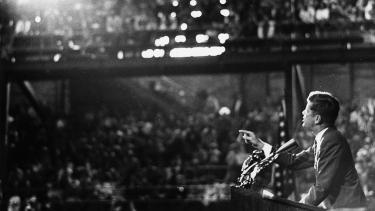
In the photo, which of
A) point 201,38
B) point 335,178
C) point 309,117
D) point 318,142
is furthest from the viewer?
point 201,38

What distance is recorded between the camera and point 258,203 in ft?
17.7

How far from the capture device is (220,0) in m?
16.5

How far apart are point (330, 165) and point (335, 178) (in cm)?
9

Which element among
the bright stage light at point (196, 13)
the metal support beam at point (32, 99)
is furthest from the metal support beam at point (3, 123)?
the bright stage light at point (196, 13)

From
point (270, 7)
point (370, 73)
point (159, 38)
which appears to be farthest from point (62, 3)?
point (370, 73)

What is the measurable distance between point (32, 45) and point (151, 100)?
265 inches

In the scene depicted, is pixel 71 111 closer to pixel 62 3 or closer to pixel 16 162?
pixel 16 162

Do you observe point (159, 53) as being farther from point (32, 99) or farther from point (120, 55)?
point (32, 99)

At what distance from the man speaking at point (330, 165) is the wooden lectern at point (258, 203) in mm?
145

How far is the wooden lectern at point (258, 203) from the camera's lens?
4383 millimetres

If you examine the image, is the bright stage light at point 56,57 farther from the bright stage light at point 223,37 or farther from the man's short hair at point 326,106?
the man's short hair at point 326,106

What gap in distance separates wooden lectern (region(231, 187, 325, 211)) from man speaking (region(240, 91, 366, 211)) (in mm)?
145

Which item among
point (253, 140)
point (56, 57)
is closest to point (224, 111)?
point (56, 57)

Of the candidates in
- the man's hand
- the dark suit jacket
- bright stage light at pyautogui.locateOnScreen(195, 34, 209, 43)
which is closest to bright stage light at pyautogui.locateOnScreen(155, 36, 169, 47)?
bright stage light at pyautogui.locateOnScreen(195, 34, 209, 43)
